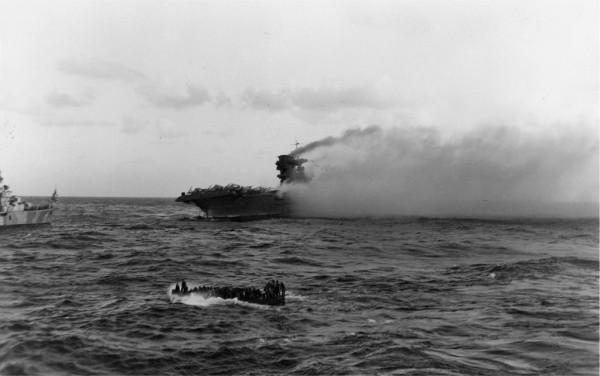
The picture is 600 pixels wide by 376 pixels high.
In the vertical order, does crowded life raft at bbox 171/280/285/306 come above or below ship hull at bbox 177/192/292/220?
below

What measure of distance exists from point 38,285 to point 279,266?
12.0m

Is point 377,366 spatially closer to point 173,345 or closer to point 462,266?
point 173,345

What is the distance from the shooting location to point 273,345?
40.7 ft

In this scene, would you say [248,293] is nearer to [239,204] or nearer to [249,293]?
[249,293]

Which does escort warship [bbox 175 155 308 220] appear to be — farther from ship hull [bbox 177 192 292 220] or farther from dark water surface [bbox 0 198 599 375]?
dark water surface [bbox 0 198 599 375]

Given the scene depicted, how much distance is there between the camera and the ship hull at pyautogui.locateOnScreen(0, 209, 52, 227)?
50.0 m

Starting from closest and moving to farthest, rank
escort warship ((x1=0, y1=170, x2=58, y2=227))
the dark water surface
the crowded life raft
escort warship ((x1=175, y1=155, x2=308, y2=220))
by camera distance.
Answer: the dark water surface → the crowded life raft → escort warship ((x1=0, y1=170, x2=58, y2=227)) → escort warship ((x1=175, y1=155, x2=308, y2=220))

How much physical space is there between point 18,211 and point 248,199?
89.6ft

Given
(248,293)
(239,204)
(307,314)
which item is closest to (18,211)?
(239,204)

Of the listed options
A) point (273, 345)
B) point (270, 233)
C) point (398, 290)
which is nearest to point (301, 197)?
point (270, 233)

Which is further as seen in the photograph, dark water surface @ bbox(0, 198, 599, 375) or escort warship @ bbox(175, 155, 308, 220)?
escort warship @ bbox(175, 155, 308, 220)

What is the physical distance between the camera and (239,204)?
61781 mm

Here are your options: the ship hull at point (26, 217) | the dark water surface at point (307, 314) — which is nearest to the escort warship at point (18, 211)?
the ship hull at point (26, 217)

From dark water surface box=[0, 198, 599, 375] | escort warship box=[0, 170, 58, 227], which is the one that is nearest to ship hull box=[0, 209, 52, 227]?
escort warship box=[0, 170, 58, 227]
